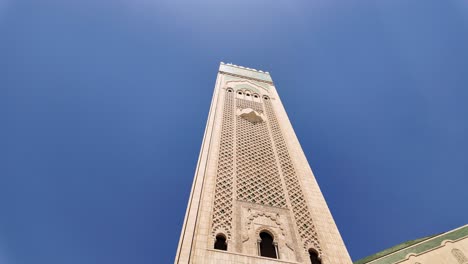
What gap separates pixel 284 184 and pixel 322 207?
29.3 inches

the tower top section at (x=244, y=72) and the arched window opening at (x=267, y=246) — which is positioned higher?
the tower top section at (x=244, y=72)

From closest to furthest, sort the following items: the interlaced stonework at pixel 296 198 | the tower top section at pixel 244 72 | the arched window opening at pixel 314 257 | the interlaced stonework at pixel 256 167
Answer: the arched window opening at pixel 314 257
the interlaced stonework at pixel 296 198
the interlaced stonework at pixel 256 167
the tower top section at pixel 244 72

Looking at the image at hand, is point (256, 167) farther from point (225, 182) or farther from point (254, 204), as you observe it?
point (254, 204)

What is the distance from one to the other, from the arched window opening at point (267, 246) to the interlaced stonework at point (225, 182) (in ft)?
1.60

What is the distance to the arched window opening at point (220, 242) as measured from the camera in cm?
442

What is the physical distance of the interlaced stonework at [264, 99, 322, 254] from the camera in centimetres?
488

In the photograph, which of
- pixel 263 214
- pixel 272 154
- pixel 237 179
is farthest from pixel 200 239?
pixel 272 154

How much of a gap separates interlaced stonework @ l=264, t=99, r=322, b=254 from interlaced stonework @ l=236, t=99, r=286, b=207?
172 millimetres

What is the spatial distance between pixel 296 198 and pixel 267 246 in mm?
1241

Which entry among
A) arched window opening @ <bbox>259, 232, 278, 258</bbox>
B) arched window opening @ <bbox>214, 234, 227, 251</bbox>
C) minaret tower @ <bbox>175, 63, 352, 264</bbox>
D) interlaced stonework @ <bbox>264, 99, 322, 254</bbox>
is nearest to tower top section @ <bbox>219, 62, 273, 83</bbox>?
minaret tower @ <bbox>175, 63, 352, 264</bbox>

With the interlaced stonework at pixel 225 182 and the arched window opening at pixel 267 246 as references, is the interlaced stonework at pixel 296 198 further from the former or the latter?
the interlaced stonework at pixel 225 182

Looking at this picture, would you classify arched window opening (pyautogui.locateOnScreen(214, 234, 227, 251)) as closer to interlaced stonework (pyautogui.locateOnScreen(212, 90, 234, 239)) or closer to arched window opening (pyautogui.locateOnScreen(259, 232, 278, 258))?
interlaced stonework (pyautogui.locateOnScreen(212, 90, 234, 239))

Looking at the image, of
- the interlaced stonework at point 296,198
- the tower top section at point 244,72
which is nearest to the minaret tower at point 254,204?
the interlaced stonework at point 296,198

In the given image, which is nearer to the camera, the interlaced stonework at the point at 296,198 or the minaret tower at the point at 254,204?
the minaret tower at the point at 254,204
